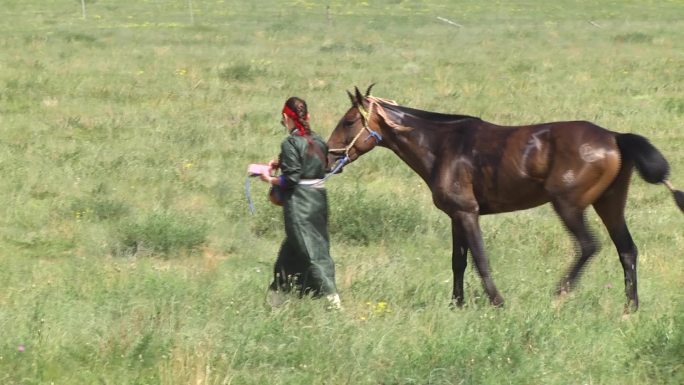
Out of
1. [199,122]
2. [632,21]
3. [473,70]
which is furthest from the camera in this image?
[632,21]

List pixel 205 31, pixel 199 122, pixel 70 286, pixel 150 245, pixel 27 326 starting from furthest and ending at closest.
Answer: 1. pixel 205 31
2. pixel 199 122
3. pixel 150 245
4. pixel 70 286
5. pixel 27 326

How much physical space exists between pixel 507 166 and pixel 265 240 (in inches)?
128

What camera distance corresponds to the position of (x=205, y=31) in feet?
114

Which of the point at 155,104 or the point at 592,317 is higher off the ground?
the point at 592,317

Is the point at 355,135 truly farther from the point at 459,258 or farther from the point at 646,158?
the point at 646,158

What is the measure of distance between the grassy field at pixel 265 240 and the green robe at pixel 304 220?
0.92 ft

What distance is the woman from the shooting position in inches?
261

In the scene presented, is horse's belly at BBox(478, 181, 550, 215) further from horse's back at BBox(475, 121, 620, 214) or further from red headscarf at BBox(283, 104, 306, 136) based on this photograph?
red headscarf at BBox(283, 104, 306, 136)

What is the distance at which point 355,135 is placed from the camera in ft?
24.8

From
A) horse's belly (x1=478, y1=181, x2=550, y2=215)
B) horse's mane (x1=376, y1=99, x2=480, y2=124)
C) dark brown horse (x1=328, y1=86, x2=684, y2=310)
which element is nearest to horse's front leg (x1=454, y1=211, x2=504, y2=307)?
dark brown horse (x1=328, y1=86, x2=684, y2=310)

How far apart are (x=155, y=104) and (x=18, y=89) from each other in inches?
110

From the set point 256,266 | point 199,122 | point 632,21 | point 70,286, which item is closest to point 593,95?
point 199,122

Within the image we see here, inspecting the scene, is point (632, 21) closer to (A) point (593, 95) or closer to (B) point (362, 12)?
(B) point (362, 12)

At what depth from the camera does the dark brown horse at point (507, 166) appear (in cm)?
709
